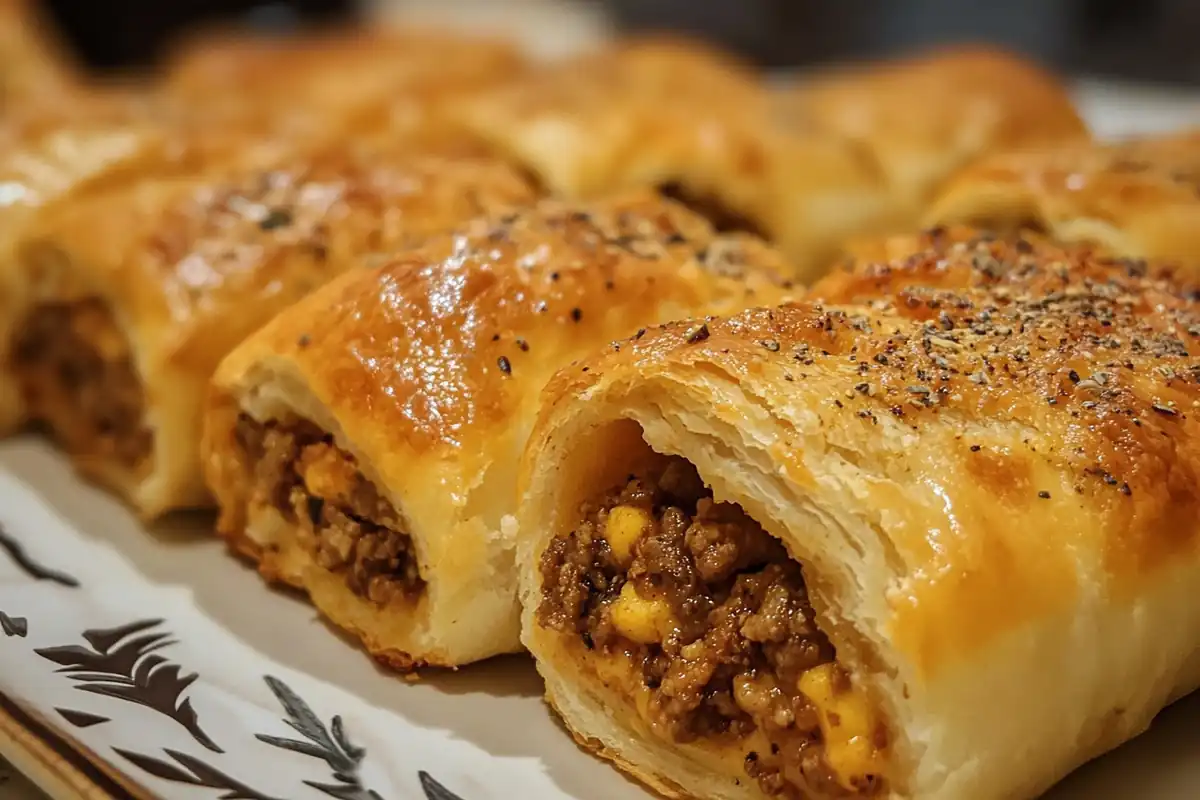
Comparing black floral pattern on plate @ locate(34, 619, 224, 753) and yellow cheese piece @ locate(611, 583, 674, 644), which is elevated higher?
yellow cheese piece @ locate(611, 583, 674, 644)

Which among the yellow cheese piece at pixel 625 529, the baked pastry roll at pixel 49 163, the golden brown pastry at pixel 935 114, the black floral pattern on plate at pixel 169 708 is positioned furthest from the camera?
the golden brown pastry at pixel 935 114

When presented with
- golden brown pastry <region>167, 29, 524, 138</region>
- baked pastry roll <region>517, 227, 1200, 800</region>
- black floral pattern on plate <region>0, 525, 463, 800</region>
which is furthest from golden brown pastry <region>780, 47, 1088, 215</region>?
black floral pattern on plate <region>0, 525, 463, 800</region>

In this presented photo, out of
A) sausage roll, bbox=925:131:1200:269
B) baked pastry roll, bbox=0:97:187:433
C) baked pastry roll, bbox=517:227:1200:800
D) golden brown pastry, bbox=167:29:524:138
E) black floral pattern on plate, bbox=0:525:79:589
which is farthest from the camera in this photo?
golden brown pastry, bbox=167:29:524:138

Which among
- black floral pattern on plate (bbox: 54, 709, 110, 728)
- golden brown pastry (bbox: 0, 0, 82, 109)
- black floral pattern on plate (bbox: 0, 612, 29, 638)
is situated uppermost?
golden brown pastry (bbox: 0, 0, 82, 109)

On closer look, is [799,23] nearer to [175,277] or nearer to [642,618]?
[175,277]

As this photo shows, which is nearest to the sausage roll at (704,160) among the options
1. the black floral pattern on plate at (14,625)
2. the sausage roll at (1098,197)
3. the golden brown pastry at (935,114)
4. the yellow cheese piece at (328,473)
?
the golden brown pastry at (935,114)

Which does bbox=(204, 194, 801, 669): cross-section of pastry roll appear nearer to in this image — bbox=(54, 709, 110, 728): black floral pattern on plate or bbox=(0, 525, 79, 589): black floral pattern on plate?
bbox=(0, 525, 79, 589): black floral pattern on plate

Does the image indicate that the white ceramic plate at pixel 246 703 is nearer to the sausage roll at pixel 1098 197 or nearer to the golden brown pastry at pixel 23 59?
the sausage roll at pixel 1098 197
